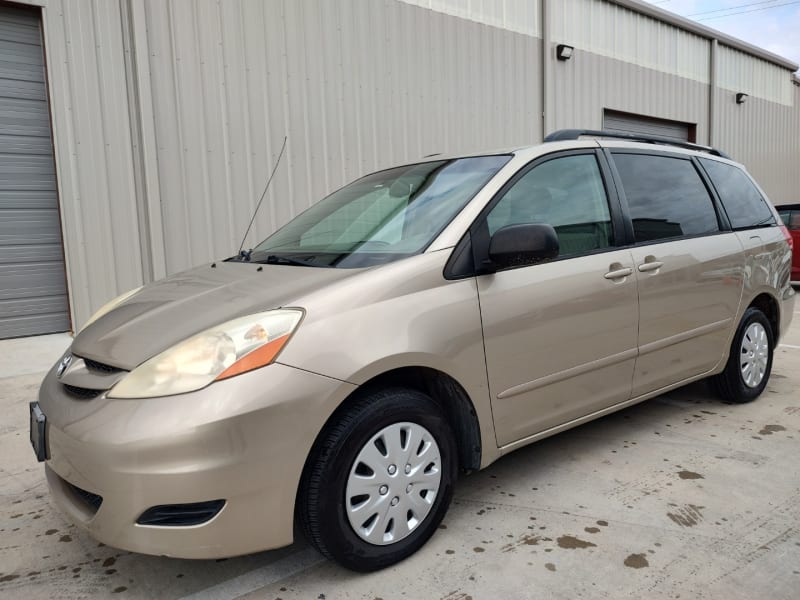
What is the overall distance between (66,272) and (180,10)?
2715 millimetres

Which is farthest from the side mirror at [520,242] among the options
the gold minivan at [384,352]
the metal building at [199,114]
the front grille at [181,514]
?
the metal building at [199,114]

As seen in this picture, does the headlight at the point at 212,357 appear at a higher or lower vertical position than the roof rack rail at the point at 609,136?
lower

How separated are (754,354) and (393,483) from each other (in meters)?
2.97

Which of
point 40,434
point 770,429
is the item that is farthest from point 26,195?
point 770,429

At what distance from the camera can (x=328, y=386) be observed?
194cm

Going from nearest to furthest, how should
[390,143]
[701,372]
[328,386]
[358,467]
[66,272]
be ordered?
[328,386] < [358,467] < [701,372] < [66,272] < [390,143]

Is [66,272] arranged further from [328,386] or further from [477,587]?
[477,587]

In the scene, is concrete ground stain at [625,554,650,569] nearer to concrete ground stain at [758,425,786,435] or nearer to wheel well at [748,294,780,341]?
concrete ground stain at [758,425,786,435]

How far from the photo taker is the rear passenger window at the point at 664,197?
3.17 m

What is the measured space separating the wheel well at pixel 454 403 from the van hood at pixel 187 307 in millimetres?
464

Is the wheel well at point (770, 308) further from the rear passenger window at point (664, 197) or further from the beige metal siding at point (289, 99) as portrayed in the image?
the beige metal siding at point (289, 99)

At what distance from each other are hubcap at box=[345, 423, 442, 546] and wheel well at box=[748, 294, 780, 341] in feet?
9.36

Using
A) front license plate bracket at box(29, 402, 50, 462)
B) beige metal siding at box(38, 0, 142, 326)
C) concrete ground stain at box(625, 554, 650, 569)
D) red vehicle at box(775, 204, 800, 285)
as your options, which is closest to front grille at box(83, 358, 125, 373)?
front license plate bracket at box(29, 402, 50, 462)

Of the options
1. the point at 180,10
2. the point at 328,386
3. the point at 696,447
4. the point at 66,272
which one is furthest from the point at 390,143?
the point at 328,386
